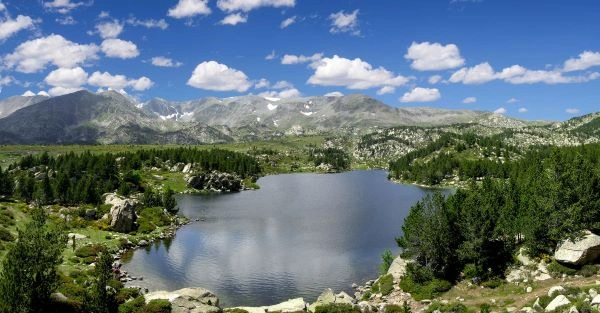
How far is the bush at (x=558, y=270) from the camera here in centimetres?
6269

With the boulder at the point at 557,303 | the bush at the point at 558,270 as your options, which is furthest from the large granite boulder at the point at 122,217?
the boulder at the point at 557,303

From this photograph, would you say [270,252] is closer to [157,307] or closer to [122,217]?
[122,217]

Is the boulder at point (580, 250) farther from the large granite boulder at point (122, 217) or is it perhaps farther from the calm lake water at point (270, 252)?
the large granite boulder at point (122, 217)

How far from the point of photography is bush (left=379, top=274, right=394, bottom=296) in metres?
69.9

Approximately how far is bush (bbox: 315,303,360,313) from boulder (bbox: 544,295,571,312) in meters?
22.0

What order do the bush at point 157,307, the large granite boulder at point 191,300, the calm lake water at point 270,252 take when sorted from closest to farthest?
the bush at point 157,307 < the large granite boulder at point 191,300 < the calm lake water at point 270,252

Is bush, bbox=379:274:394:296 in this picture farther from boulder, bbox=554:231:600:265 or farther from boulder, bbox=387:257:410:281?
boulder, bbox=554:231:600:265

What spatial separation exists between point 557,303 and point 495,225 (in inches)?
1062

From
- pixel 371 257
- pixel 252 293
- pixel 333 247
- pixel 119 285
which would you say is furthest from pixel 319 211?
pixel 119 285

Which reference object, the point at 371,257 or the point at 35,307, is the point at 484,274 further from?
the point at 35,307

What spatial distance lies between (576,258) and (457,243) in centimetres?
1704

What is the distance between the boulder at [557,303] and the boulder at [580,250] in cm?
1631

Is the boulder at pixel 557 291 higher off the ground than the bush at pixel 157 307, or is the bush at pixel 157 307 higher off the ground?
the boulder at pixel 557 291

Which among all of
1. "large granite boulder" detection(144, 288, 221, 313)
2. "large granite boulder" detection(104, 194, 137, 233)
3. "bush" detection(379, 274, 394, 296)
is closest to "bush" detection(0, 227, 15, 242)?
"large granite boulder" detection(104, 194, 137, 233)
